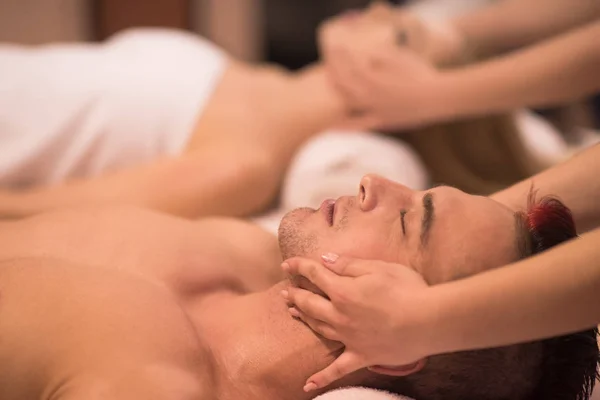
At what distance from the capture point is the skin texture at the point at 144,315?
0.86m

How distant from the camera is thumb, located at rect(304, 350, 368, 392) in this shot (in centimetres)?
83

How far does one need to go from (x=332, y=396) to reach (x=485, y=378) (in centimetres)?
20

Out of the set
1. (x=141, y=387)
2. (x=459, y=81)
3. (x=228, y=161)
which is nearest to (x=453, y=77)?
(x=459, y=81)

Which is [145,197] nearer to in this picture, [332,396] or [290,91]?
[290,91]

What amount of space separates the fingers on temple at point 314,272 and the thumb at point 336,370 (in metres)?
0.09

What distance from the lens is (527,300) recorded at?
0.72m

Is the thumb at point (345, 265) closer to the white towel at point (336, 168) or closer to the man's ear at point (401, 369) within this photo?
the man's ear at point (401, 369)

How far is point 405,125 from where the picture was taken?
164 centimetres

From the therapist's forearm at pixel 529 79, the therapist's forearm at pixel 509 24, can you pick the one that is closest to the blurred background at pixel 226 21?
the therapist's forearm at pixel 509 24

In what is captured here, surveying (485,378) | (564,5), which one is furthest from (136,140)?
(564,5)

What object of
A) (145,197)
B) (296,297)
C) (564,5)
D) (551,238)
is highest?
(564,5)

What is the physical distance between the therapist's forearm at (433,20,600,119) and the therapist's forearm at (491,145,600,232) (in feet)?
1.04

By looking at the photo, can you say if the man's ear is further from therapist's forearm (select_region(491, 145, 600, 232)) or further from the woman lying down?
the woman lying down

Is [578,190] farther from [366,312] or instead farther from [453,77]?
[453,77]
